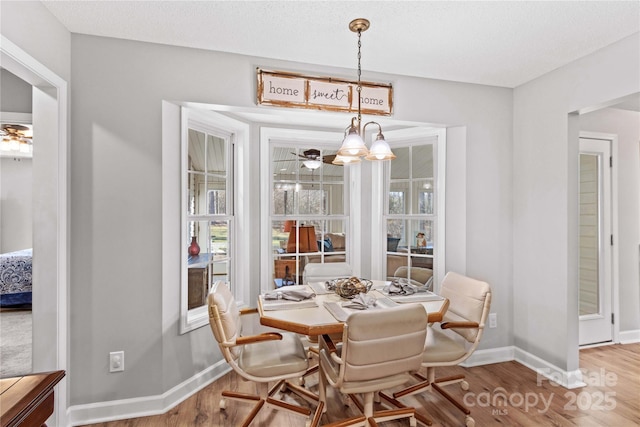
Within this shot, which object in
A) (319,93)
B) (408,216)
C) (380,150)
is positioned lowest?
(408,216)

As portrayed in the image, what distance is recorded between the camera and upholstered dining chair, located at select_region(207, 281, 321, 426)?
→ 6.47 feet

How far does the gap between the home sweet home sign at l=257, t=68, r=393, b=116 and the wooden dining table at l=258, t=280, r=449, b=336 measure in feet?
4.92

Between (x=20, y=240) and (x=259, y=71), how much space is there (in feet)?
20.9

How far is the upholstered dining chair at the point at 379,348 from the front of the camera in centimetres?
171

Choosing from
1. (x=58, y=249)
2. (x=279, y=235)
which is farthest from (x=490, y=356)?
(x=58, y=249)

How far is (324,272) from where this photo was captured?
318cm

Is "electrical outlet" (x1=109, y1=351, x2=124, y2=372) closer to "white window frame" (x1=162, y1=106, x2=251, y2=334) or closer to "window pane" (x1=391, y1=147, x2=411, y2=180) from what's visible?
"white window frame" (x1=162, y1=106, x2=251, y2=334)

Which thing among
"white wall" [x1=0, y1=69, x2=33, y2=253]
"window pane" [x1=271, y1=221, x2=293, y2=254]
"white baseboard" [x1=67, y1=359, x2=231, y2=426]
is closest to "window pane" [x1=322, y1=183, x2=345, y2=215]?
"window pane" [x1=271, y1=221, x2=293, y2=254]

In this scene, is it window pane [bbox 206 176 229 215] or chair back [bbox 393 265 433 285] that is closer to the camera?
window pane [bbox 206 176 229 215]

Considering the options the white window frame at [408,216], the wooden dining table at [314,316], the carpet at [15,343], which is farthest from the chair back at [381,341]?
the carpet at [15,343]

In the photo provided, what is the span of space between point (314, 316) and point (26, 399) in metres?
1.32

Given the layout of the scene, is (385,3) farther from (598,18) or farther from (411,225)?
(411,225)

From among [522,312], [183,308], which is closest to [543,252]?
[522,312]

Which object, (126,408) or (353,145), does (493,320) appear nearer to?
(353,145)
